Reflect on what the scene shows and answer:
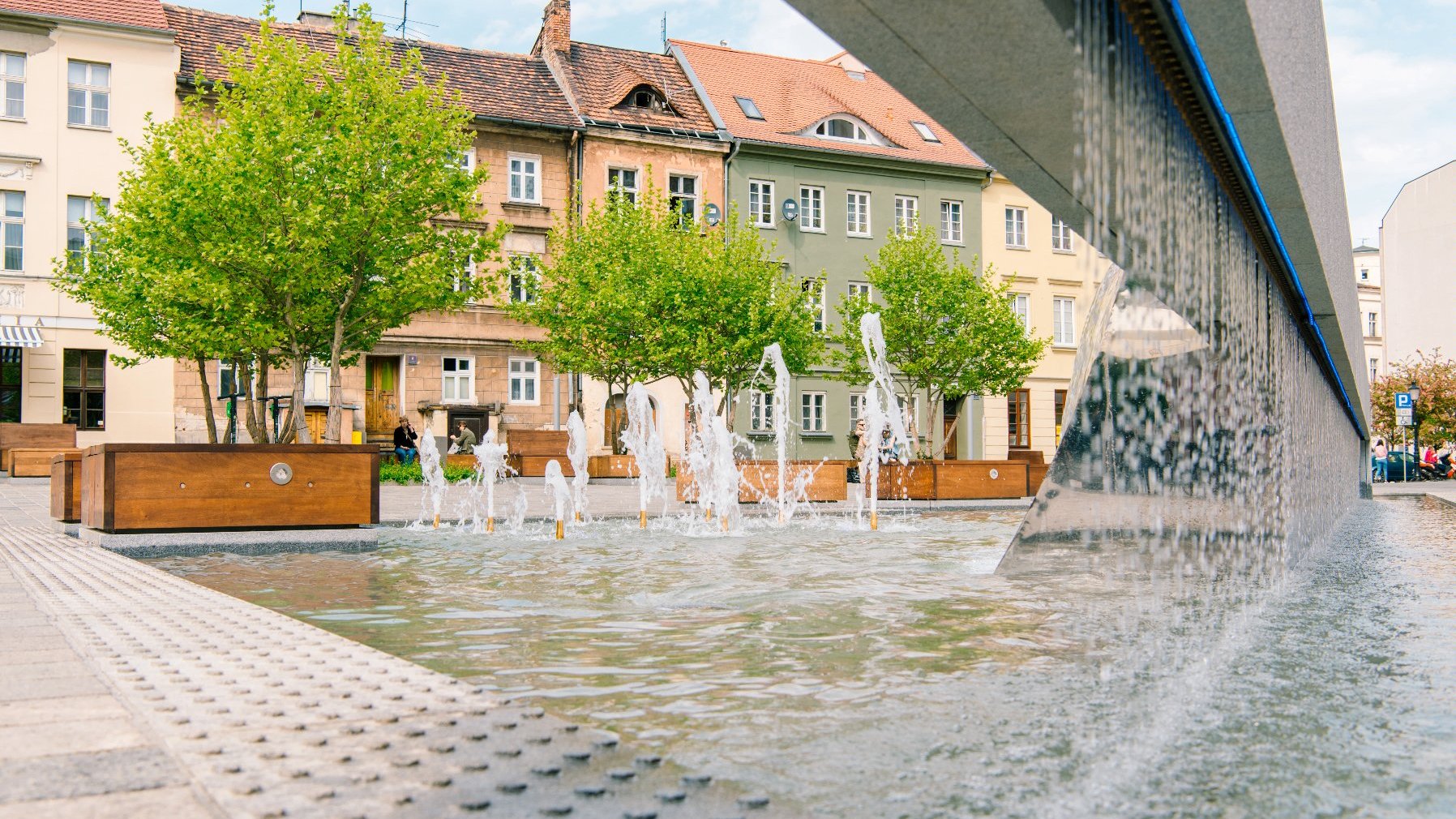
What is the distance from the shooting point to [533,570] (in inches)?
386

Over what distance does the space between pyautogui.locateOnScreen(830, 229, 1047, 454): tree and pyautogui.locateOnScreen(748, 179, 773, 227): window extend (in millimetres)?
4792

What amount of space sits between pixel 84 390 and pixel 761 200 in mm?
20639

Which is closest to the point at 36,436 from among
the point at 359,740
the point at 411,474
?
the point at 411,474

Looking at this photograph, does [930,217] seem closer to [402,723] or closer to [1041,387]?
[1041,387]

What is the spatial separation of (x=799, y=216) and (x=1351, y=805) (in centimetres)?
3780

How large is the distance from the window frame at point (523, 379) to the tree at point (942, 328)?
877 cm

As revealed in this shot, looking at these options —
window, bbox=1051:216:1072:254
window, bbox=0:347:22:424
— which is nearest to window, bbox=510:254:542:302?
window, bbox=0:347:22:424

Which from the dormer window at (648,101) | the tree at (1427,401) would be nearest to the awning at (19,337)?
the dormer window at (648,101)

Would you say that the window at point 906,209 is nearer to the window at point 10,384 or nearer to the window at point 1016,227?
the window at point 1016,227

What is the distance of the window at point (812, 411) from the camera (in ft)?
131

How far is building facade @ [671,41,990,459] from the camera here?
39625mm

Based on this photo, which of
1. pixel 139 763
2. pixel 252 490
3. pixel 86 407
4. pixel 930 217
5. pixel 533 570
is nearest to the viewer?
pixel 139 763

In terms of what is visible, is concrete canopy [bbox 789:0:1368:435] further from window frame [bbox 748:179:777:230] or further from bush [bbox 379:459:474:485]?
window frame [bbox 748:179:777:230]

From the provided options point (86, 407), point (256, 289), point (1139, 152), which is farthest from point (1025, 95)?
point (86, 407)
